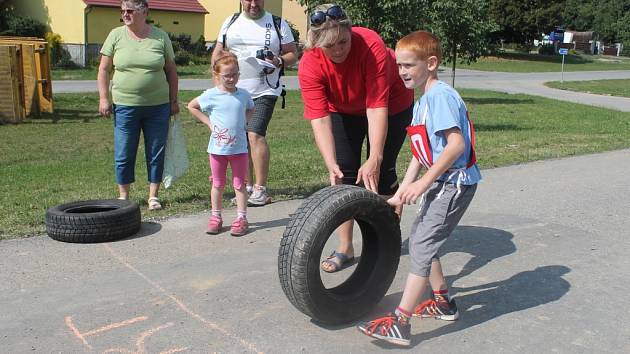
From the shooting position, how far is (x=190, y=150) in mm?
10734

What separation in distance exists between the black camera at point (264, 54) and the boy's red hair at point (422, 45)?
9.41ft

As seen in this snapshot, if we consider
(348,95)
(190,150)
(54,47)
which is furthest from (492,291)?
(54,47)

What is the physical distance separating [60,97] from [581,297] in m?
16.6

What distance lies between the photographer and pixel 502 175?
27.6 feet

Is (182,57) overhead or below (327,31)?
below

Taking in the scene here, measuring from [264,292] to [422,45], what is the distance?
6.03 ft

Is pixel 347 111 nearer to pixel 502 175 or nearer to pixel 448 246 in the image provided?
pixel 448 246

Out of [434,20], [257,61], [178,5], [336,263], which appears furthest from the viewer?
[178,5]

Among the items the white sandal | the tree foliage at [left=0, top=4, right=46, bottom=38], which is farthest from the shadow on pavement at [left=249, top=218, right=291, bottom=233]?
the tree foliage at [left=0, top=4, right=46, bottom=38]

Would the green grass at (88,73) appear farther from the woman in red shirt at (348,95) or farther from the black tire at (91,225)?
the woman in red shirt at (348,95)

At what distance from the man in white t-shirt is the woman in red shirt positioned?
1.80 metres

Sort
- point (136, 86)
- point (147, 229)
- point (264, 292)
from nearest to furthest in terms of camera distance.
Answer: point (264, 292)
point (147, 229)
point (136, 86)

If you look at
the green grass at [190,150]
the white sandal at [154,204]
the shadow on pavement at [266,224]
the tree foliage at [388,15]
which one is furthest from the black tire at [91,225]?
the tree foliage at [388,15]

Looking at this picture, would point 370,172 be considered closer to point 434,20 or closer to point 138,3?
point 138,3
